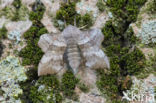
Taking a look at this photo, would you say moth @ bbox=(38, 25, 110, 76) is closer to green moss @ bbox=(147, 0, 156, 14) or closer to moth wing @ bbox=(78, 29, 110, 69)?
moth wing @ bbox=(78, 29, 110, 69)

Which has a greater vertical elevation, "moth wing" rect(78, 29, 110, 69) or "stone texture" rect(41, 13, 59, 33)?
"stone texture" rect(41, 13, 59, 33)

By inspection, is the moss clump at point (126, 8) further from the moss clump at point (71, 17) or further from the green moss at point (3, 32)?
the green moss at point (3, 32)

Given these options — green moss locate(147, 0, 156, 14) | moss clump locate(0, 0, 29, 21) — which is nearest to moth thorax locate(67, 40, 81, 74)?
moss clump locate(0, 0, 29, 21)

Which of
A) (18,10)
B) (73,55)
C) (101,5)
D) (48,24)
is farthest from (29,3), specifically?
(73,55)

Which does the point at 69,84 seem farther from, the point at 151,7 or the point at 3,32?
the point at 151,7

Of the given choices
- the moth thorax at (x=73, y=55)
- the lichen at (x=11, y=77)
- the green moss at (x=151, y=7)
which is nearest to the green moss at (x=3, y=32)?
the lichen at (x=11, y=77)

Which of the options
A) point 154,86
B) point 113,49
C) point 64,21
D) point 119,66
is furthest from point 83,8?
point 154,86

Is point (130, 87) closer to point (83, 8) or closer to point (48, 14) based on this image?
point (83, 8)
